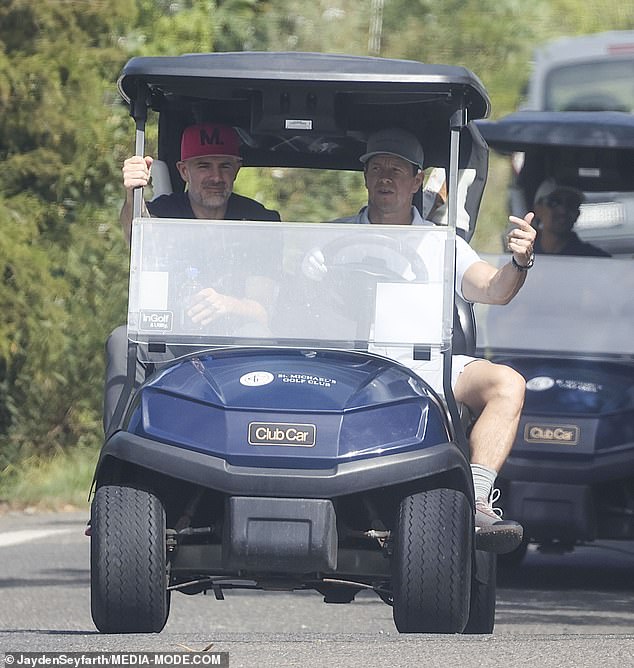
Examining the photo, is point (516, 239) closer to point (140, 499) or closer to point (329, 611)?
point (140, 499)

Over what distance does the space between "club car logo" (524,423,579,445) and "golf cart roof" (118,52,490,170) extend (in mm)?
1610

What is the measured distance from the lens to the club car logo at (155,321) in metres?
5.88

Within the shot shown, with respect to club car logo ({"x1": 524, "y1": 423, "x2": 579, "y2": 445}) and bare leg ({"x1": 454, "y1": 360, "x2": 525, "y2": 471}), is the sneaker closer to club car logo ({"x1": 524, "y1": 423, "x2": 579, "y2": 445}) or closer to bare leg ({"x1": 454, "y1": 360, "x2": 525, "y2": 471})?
bare leg ({"x1": 454, "y1": 360, "x2": 525, "y2": 471})

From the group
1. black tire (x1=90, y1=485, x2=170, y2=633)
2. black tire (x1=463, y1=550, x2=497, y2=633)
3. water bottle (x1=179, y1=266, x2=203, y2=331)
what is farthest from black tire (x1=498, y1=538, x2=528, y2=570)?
black tire (x1=90, y1=485, x2=170, y2=633)

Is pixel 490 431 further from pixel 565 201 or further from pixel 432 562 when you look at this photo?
pixel 565 201

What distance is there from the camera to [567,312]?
29.5 ft

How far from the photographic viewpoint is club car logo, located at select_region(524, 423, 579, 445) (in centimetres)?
800

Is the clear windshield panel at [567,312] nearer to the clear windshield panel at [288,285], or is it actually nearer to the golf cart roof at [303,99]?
the golf cart roof at [303,99]

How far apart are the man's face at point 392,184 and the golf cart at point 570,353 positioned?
2.00m

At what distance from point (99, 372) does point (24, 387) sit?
624 millimetres

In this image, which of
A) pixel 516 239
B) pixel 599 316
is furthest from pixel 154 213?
pixel 599 316

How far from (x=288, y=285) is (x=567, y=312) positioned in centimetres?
334

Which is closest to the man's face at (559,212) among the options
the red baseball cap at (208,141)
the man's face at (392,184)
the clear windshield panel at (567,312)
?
the clear windshield panel at (567,312)

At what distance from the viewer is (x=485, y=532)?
18.1 feet
